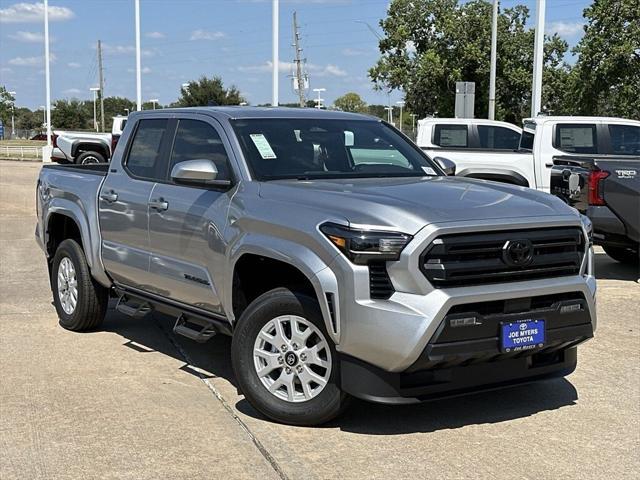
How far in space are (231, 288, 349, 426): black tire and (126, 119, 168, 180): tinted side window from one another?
1691mm

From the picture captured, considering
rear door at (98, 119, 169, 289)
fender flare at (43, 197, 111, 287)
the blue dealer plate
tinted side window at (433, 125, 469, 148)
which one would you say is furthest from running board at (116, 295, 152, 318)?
tinted side window at (433, 125, 469, 148)

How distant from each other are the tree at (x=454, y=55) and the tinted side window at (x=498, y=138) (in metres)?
27.1

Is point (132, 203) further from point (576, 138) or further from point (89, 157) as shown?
point (89, 157)

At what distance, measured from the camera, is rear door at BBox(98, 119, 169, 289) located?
6078 millimetres

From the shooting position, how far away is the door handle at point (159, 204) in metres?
5.77

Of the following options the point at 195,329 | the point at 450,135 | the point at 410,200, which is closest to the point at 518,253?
the point at 410,200

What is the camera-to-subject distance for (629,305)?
8.44 meters

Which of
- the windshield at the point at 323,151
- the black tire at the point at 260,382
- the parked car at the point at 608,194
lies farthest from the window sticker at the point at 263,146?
the parked car at the point at 608,194

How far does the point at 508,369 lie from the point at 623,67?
1212 inches

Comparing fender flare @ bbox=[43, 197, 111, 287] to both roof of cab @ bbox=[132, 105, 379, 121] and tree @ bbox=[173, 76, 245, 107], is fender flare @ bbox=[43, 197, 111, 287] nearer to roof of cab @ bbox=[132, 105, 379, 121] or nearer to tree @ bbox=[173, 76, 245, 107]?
roof of cab @ bbox=[132, 105, 379, 121]

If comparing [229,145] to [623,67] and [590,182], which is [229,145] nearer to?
[590,182]

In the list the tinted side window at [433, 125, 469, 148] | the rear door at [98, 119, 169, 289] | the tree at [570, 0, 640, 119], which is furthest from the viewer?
the tree at [570, 0, 640, 119]

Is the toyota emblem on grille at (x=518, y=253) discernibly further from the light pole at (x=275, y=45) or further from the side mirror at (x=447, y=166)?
the light pole at (x=275, y=45)

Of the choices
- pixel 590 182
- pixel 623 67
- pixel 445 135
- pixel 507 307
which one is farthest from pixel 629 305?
pixel 623 67
